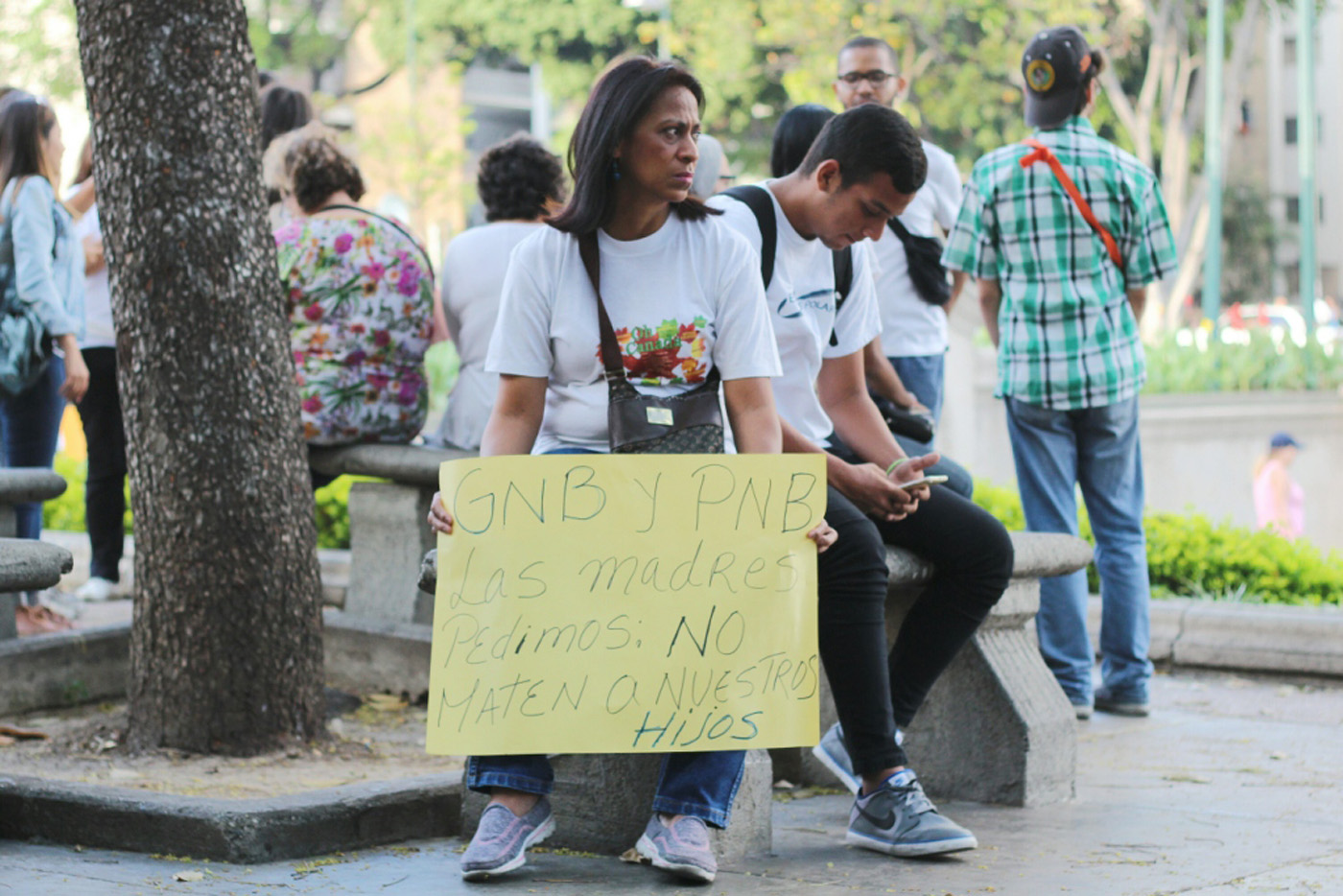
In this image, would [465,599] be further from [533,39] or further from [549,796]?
[533,39]

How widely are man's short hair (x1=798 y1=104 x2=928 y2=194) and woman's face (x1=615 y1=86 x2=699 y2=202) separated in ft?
1.75

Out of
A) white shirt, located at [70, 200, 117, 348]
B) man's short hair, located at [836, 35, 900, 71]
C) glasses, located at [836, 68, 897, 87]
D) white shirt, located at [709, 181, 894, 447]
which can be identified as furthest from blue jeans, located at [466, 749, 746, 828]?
white shirt, located at [70, 200, 117, 348]

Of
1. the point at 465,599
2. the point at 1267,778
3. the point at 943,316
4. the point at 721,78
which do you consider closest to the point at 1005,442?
the point at 943,316

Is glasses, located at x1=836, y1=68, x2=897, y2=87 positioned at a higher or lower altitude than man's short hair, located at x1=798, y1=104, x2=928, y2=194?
higher

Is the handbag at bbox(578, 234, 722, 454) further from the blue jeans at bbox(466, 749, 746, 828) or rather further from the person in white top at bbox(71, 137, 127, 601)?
the person in white top at bbox(71, 137, 127, 601)

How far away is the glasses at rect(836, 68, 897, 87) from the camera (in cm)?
617

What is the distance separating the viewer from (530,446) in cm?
368

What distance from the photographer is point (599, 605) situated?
11.4 ft

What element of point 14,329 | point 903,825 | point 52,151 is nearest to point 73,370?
point 14,329

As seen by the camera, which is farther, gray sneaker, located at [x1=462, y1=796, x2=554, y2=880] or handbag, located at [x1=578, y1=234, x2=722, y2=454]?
handbag, located at [x1=578, y1=234, x2=722, y2=454]

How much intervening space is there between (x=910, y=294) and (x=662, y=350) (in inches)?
102

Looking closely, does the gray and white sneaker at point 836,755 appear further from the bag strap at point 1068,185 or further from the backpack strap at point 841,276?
the bag strap at point 1068,185

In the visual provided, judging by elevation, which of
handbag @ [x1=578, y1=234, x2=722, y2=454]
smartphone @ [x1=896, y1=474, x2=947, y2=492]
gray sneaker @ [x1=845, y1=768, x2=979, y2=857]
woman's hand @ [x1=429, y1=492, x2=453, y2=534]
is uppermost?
handbag @ [x1=578, y1=234, x2=722, y2=454]

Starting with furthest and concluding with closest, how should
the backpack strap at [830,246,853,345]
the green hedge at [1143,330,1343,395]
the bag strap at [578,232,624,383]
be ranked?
the green hedge at [1143,330,1343,395], the backpack strap at [830,246,853,345], the bag strap at [578,232,624,383]
